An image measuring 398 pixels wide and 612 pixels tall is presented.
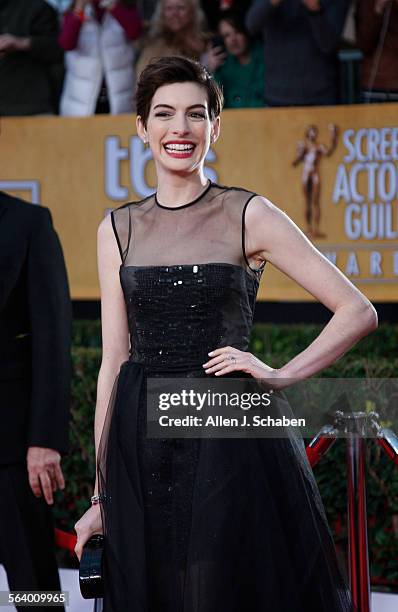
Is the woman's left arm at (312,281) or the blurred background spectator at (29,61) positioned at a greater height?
the blurred background spectator at (29,61)

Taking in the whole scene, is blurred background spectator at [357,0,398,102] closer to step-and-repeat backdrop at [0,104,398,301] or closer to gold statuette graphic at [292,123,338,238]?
step-and-repeat backdrop at [0,104,398,301]

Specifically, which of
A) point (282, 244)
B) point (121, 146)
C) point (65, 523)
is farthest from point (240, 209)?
point (121, 146)

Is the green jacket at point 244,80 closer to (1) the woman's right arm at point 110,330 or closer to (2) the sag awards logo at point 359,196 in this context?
(2) the sag awards logo at point 359,196

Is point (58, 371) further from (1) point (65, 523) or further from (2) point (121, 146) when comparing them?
(2) point (121, 146)

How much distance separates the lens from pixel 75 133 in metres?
5.74

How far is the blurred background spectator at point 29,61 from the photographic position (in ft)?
19.1

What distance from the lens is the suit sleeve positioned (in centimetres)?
309

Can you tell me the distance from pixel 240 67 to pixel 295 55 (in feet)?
1.11

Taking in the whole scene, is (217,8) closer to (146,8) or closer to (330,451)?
(146,8)

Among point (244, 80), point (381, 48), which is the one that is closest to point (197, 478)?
point (381, 48)

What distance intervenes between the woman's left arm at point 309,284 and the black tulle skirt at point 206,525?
0.19m

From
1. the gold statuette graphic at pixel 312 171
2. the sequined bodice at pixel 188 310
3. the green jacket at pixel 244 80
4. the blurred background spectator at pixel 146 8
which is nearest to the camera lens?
the sequined bodice at pixel 188 310

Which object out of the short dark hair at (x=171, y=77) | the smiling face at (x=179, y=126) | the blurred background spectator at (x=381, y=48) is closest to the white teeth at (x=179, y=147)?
the smiling face at (x=179, y=126)

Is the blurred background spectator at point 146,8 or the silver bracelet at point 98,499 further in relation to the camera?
the blurred background spectator at point 146,8
